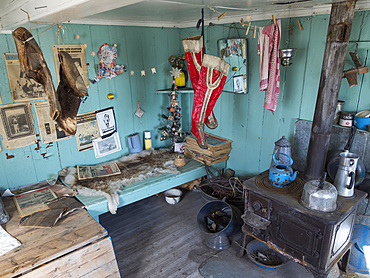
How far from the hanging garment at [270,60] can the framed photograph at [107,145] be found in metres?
1.98

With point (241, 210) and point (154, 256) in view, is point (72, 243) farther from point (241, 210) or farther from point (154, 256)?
point (241, 210)

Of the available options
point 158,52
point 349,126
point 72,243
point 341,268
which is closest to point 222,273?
point 341,268

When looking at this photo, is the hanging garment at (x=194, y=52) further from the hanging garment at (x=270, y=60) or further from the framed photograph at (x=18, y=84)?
the framed photograph at (x=18, y=84)

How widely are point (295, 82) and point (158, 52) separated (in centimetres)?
187

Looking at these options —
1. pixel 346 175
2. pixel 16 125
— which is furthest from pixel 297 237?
pixel 16 125

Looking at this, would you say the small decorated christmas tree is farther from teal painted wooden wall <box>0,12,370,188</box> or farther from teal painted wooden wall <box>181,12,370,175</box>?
teal painted wooden wall <box>181,12,370,175</box>

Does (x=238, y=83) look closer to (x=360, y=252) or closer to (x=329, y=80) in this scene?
(x=329, y=80)

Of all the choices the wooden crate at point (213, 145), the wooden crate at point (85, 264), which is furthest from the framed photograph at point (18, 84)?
the wooden crate at point (213, 145)

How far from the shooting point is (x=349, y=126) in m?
2.40

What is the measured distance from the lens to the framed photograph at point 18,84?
264cm

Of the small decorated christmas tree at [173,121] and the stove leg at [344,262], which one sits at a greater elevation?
the small decorated christmas tree at [173,121]

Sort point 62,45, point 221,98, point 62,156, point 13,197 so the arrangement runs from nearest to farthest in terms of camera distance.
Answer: point 13,197 < point 62,45 < point 62,156 < point 221,98

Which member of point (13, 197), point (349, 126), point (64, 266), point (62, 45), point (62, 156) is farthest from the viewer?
point (62, 156)

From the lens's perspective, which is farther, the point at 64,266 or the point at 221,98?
the point at 221,98
